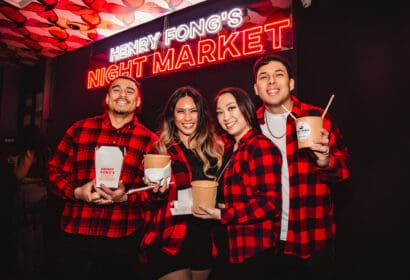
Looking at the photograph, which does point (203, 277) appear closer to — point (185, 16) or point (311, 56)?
point (311, 56)

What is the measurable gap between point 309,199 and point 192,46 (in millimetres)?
3200

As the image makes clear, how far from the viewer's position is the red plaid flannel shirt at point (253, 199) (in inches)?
65.7

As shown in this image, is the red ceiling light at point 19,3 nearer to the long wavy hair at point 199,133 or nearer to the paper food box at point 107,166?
the long wavy hair at point 199,133

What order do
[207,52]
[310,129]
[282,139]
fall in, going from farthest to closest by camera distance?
1. [207,52]
2. [282,139]
3. [310,129]

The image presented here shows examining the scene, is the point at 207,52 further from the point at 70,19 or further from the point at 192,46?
the point at 70,19

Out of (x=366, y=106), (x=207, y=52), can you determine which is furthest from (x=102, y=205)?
(x=207, y=52)

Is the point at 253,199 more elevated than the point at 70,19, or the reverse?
the point at 70,19

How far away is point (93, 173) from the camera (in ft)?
7.36

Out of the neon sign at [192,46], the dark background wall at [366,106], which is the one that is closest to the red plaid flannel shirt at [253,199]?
the dark background wall at [366,106]

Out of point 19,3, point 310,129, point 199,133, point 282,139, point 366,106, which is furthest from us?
point 19,3

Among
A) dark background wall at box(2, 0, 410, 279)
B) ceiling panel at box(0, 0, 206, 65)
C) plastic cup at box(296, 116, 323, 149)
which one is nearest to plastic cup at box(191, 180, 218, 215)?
plastic cup at box(296, 116, 323, 149)

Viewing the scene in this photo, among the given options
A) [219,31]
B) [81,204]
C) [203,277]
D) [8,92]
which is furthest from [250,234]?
[8,92]

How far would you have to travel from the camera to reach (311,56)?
3.37 meters

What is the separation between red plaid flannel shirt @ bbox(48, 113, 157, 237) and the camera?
7.20 feet
